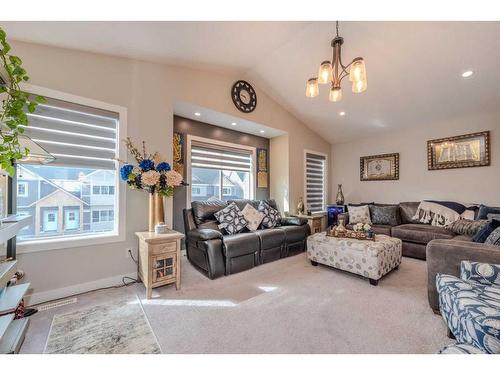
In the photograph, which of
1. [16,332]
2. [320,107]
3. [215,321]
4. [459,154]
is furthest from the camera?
[320,107]

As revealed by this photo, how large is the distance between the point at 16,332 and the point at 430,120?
631 cm

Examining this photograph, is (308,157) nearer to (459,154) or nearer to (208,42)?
(459,154)

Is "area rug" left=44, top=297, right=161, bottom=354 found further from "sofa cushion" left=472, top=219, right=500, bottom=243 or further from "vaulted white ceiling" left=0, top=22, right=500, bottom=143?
"sofa cushion" left=472, top=219, right=500, bottom=243

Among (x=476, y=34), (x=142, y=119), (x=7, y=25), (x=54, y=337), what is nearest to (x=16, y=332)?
(x=54, y=337)

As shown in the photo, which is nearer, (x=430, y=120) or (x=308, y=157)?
(x=430, y=120)

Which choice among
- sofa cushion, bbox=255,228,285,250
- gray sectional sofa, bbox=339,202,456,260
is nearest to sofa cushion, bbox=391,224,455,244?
gray sectional sofa, bbox=339,202,456,260

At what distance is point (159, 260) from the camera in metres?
2.31

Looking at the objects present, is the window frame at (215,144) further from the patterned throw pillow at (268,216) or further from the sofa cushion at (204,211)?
the patterned throw pillow at (268,216)

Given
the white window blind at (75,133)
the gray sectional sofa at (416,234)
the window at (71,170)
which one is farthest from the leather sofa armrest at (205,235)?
the gray sectional sofa at (416,234)

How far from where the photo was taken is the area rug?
58.6 inches

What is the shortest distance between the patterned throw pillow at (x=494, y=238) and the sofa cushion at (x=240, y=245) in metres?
2.42

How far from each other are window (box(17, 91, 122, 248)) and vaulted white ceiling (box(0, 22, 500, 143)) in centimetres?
73

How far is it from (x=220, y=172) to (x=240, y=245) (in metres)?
1.78
